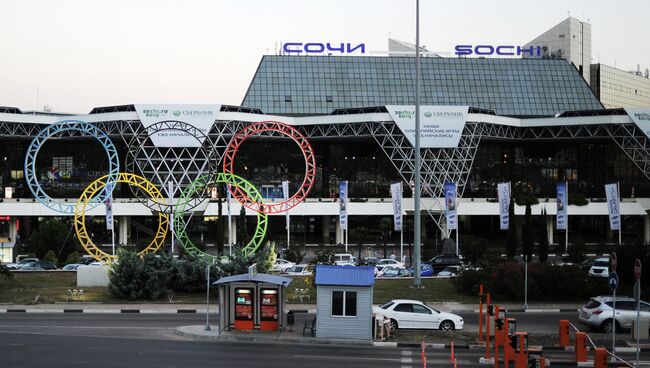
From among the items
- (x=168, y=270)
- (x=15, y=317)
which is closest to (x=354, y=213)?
(x=168, y=270)

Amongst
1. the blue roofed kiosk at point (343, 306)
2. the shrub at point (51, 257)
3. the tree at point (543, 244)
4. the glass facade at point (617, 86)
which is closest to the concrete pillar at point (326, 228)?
the shrub at point (51, 257)

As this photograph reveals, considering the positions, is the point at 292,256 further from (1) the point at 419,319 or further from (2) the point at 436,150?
(1) the point at 419,319

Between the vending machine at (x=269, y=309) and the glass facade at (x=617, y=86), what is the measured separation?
12031 centimetres

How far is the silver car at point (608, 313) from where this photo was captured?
35156mm

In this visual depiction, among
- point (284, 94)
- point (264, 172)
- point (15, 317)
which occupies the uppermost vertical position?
point (284, 94)

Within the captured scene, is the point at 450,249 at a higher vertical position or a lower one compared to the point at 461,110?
lower

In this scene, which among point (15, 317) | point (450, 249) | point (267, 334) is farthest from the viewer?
point (450, 249)

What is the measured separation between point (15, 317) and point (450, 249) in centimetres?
4826

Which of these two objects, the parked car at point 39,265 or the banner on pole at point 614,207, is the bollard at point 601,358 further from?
the banner on pole at point 614,207

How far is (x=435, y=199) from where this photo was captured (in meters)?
100

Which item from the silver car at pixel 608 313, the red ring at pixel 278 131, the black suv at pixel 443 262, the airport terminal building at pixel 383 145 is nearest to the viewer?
the silver car at pixel 608 313

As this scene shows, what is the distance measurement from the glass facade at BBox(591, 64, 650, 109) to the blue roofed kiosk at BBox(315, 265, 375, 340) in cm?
12013

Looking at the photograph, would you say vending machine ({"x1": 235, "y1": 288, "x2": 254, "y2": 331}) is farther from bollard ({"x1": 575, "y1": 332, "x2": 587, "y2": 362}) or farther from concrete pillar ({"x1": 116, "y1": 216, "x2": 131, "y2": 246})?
concrete pillar ({"x1": 116, "y1": 216, "x2": 131, "y2": 246})

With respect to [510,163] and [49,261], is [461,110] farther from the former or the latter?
[49,261]
